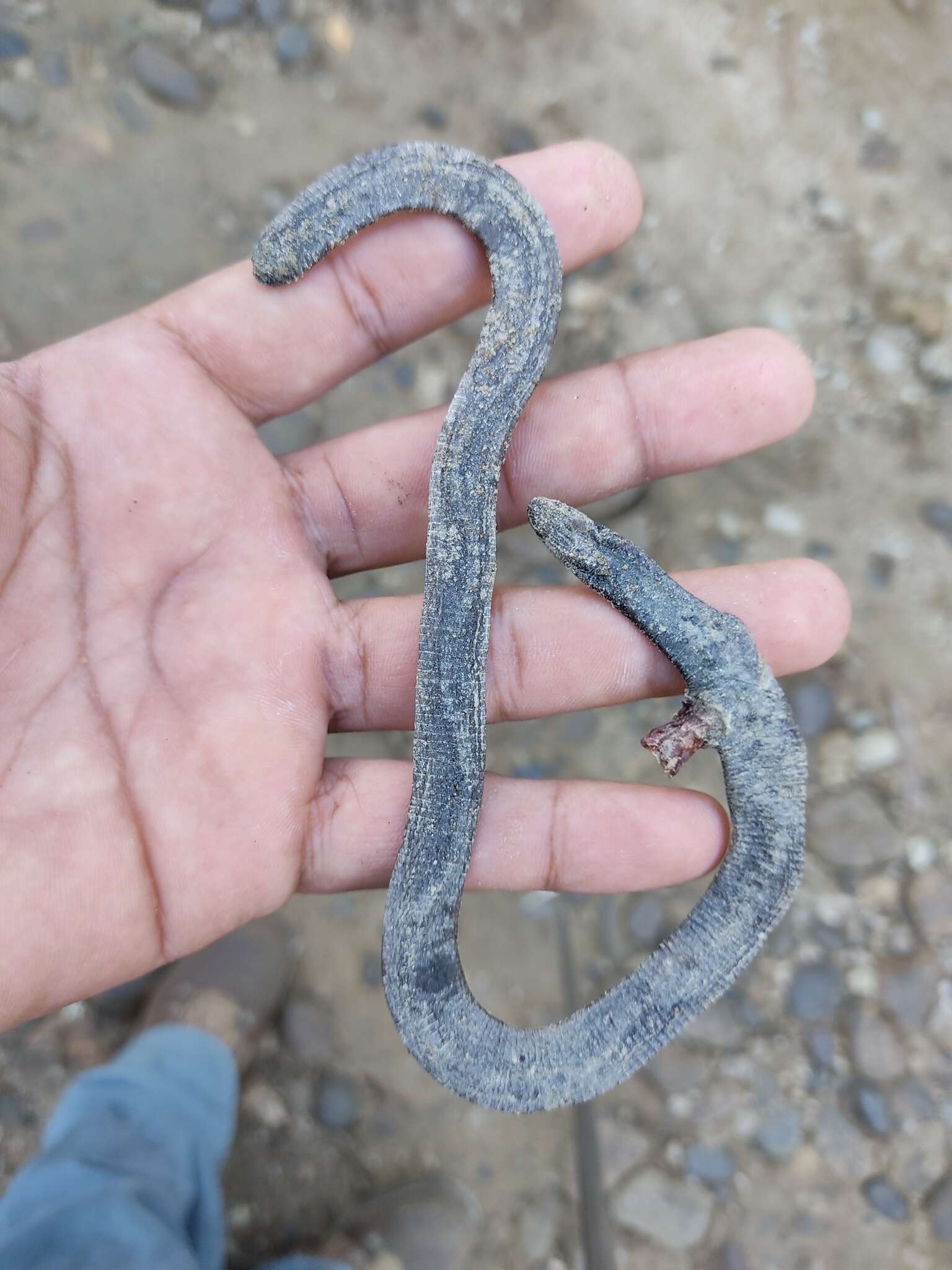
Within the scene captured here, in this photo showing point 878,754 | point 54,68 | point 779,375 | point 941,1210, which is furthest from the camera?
point 54,68

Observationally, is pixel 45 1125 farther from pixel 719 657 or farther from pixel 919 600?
pixel 919 600

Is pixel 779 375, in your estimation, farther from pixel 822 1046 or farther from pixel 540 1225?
pixel 540 1225

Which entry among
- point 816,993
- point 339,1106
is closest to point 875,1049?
point 816,993

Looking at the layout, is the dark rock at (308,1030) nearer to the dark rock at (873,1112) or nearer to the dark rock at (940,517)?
the dark rock at (873,1112)

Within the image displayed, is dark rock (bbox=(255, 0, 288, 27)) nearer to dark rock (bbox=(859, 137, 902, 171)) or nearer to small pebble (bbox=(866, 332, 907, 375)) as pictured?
dark rock (bbox=(859, 137, 902, 171))

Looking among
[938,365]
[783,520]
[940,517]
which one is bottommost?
[940,517]

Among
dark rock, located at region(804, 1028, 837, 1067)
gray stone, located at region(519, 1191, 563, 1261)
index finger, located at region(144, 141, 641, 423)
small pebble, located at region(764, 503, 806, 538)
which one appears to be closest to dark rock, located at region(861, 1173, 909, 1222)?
dark rock, located at region(804, 1028, 837, 1067)
